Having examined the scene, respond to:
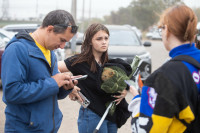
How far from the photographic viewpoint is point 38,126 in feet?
7.34

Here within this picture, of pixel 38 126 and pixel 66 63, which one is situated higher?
pixel 66 63

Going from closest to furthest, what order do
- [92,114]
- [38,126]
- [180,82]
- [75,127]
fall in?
1. [180,82]
2. [38,126]
3. [92,114]
4. [75,127]

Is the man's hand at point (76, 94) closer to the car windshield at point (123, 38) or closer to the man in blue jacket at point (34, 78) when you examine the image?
the man in blue jacket at point (34, 78)

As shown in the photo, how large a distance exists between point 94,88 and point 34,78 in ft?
2.98

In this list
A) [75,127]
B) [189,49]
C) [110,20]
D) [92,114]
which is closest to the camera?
[189,49]

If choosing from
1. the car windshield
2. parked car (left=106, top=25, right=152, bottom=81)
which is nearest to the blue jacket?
parked car (left=106, top=25, right=152, bottom=81)

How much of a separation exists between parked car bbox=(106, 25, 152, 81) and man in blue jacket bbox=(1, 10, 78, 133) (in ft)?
19.2

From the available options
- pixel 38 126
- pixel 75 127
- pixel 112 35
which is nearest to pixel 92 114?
pixel 38 126

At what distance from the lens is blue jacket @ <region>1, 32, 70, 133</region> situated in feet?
6.75

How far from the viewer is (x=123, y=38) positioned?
9516mm

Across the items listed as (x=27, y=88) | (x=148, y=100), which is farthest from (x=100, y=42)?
(x=148, y=100)

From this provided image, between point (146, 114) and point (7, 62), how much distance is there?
3.52ft

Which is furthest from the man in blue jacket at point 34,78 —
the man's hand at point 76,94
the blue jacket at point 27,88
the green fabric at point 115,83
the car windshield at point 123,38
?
the car windshield at point 123,38

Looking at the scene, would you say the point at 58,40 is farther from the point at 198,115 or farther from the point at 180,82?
the point at 198,115
